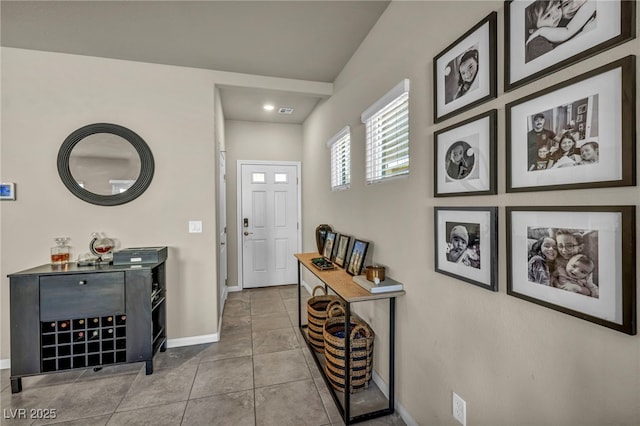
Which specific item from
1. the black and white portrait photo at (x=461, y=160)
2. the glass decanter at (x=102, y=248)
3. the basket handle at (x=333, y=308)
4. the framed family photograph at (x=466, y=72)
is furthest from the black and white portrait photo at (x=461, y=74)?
the glass decanter at (x=102, y=248)

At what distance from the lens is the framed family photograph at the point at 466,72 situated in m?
1.17

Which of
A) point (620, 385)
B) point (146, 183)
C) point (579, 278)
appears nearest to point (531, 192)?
point (579, 278)

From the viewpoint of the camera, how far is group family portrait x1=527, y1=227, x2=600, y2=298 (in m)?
0.83

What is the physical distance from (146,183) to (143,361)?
1.57 metres

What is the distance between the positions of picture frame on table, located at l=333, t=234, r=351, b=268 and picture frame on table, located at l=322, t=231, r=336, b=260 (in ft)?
0.43

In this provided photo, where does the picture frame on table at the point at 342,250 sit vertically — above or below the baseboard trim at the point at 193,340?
above

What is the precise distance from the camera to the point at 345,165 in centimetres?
293

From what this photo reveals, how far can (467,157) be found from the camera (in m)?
1.30

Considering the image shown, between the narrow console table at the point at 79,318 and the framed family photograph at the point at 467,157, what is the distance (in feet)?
7.57

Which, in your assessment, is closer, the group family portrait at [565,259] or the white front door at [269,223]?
the group family portrait at [565,259]

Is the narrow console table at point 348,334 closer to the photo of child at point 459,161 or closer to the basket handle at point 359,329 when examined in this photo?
the basket handle at point 359,329

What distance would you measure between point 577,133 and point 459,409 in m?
1.29

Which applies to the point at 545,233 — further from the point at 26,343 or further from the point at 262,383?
the point at 26,343

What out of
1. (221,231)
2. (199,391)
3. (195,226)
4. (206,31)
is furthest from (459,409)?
(221,231)
